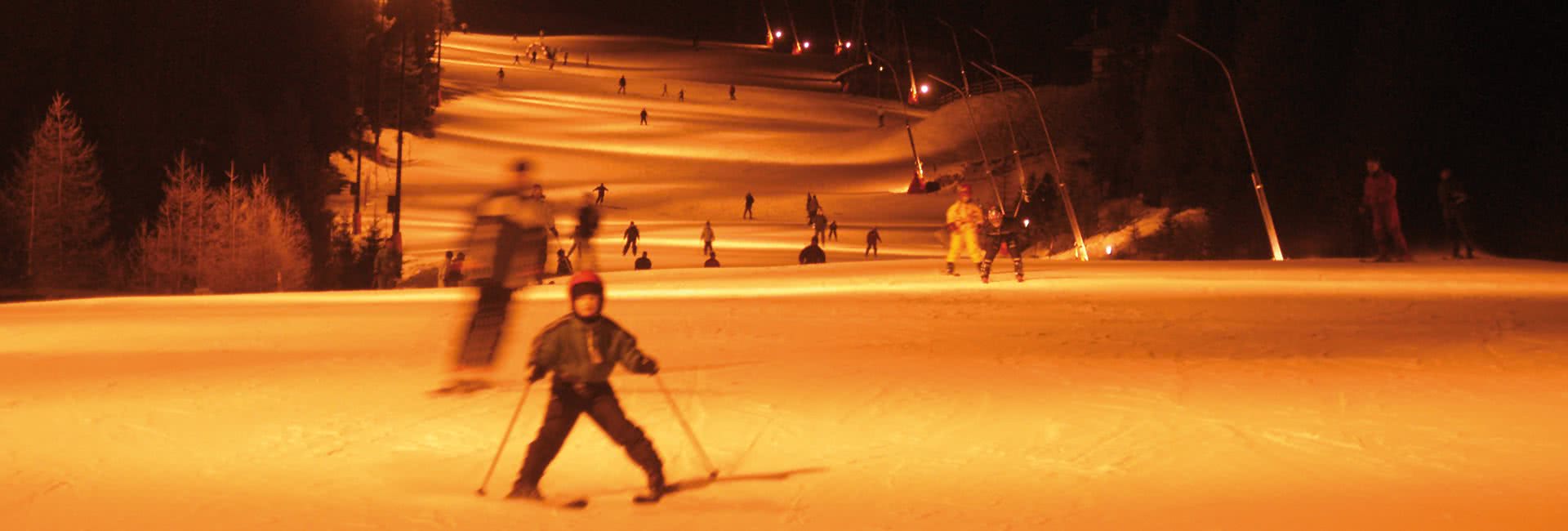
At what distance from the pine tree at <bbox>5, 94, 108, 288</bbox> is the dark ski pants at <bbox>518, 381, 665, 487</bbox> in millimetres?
31565

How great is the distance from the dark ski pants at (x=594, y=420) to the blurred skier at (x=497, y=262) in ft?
13.7

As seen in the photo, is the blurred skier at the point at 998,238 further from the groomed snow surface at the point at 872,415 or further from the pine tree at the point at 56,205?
the pine tree at the point at 56,205

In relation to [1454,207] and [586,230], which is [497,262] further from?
[1454,207]

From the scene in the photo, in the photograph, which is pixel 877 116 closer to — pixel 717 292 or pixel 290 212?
pixel 290 212

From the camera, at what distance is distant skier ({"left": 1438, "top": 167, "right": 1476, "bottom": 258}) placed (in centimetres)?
2878

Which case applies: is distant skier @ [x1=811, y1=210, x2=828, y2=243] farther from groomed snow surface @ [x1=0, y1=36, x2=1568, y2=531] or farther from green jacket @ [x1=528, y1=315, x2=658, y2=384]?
green jacket @ [x1=528, y1=315, x2=658, y2=384]

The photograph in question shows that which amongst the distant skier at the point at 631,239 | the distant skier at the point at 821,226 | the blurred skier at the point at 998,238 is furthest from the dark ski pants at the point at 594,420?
the distant skier at the point at 821,226

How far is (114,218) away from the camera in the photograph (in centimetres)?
4512

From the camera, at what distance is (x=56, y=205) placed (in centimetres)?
3703

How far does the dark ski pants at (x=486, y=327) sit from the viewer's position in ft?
41.8

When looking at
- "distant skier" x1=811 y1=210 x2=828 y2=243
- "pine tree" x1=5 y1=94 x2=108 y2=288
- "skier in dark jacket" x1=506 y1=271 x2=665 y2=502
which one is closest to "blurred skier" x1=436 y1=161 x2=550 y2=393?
"skier in dark jacket" x1=506 y1=271 x2=665 y2=502

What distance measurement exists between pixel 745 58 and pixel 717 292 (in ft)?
394

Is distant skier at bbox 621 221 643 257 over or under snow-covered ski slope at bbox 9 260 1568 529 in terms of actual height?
over

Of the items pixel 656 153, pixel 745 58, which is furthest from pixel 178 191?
pixel 745 58
